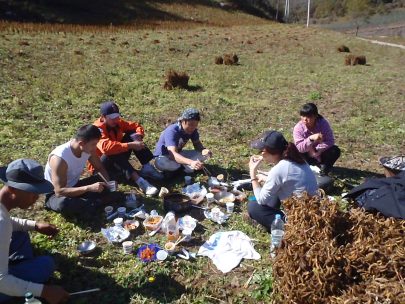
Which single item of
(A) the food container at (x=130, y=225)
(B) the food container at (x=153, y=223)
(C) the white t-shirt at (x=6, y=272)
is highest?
(C) the white t-shirt at (x=6, y=272)

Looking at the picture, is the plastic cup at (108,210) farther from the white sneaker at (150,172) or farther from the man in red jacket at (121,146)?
the white sneaker at (150,172)

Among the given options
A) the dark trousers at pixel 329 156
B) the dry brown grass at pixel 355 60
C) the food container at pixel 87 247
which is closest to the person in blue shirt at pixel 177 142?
the food container at pixel 87 247

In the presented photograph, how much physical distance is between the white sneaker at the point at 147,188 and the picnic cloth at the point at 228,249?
1.23 m

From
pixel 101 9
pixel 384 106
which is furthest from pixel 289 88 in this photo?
pixel 101 9

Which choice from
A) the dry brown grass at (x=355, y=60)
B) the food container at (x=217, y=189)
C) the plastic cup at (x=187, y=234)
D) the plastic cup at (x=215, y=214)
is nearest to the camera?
the plastic cup at (x=187, y=234)

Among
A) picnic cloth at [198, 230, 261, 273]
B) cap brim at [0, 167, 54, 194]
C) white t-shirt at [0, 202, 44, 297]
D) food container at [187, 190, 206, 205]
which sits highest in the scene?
cap brim at [0, 167, 54, 194]

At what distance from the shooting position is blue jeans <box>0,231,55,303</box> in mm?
2583

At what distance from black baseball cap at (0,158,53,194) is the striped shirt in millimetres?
3608

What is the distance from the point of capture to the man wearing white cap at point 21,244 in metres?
2.21

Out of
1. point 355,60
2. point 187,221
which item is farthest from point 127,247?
point 355,60

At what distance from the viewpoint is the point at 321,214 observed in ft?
8.12

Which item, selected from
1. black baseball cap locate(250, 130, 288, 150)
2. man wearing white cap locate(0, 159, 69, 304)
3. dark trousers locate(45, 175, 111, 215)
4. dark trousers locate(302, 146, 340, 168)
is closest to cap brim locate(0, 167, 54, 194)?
man wearing white cap locate(0, 159, 69, 304)

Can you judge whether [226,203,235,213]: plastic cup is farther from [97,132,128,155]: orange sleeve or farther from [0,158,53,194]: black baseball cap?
[0,158,53,194]: black baseball cap

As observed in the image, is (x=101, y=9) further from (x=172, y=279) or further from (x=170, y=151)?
(x=172, y=279)
